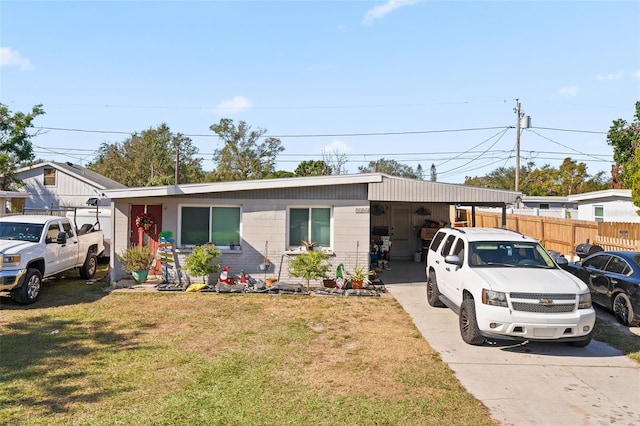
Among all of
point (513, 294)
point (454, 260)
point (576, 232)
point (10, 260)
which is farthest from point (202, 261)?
point (576, 232)

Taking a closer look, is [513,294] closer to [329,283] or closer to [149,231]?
[329,283]

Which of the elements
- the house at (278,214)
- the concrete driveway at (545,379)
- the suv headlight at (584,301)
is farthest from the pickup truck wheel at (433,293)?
the suv headlight at (584,301)

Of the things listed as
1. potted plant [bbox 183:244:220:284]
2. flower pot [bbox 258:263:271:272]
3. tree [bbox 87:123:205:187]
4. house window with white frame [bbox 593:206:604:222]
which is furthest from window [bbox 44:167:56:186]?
house window with white frame [bbox 593:206:604:222]

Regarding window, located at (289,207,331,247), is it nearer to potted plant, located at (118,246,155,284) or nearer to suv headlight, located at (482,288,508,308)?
potted plant, located at (118,246,155,284)

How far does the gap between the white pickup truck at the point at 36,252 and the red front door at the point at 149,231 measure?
157cm

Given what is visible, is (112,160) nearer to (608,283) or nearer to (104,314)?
(104,314)

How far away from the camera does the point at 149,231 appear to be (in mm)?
12195

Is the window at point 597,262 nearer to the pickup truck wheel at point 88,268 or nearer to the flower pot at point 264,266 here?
the flower pot at point 264,266

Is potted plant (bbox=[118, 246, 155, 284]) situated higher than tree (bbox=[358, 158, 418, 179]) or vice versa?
tree (bbox=[358, 158, 418, 179])

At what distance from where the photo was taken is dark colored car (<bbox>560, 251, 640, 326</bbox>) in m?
7.80

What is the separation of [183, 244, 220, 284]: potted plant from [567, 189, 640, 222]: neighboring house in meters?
18.7

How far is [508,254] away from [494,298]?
5.47ft

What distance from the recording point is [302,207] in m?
11.8

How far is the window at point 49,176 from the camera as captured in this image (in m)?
26.1
